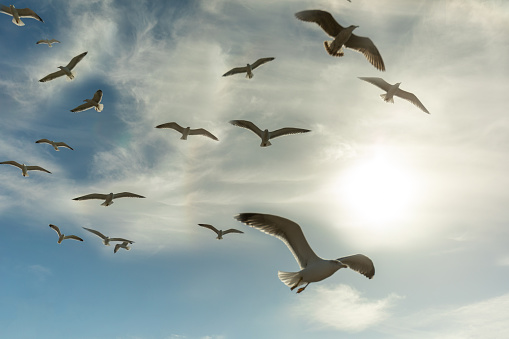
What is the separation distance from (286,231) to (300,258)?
1.17 meters

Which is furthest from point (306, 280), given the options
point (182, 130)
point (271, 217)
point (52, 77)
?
point (52, 77)

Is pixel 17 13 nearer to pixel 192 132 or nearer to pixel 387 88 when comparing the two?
pixel 192 132

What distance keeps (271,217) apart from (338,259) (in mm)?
2985

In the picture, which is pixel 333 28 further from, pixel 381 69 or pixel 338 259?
pixel 338 259

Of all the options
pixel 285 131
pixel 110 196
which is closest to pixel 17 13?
pixel 110 196

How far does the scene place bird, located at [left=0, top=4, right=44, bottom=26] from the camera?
27.1 meters

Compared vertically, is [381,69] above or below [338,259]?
above

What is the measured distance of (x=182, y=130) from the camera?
30484 millimetres

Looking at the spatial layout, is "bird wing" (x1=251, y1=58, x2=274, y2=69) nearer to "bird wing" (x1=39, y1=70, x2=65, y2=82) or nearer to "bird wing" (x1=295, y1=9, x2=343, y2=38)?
"bird wing" (x1=295, y1=9, x2=343, y2=38)

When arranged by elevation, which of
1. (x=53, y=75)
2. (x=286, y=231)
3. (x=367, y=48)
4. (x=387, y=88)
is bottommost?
(x=286, y=231)

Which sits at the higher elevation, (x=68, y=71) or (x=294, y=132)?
(x=68, y=71)

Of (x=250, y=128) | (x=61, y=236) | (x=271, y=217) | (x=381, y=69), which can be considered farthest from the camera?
(x=61, y=236)

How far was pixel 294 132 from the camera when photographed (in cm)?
2666

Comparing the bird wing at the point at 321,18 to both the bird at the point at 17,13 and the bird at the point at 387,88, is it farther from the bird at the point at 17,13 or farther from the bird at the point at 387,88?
the bird at the point at 17,13
